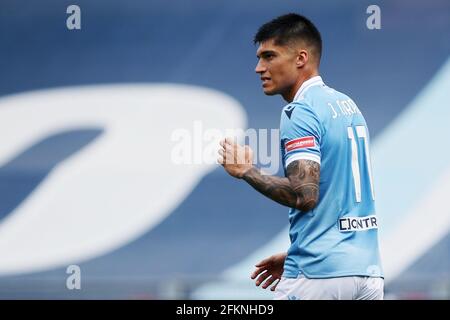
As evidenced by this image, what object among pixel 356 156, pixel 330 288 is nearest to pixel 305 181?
pixel 356 156

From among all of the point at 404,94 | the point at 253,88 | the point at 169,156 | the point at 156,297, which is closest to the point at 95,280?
the point at 156,297

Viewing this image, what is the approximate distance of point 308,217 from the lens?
3496mm

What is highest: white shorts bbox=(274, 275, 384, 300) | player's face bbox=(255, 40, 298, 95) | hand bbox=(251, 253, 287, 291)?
player's face bbox=(255, 40, 298, 95)

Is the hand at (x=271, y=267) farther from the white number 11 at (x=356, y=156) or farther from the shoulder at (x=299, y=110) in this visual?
the shoulder at (x=299, y=110)

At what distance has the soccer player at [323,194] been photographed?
11.3 feet

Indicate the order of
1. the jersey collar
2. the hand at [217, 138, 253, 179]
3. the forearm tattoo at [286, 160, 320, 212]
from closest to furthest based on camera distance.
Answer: the forearm tattoo at [286, 160, 320, 212] → the hand at [217, 138, 253, 179] → the jersey collar

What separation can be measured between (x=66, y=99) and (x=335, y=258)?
8.55ft

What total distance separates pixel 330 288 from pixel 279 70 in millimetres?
859

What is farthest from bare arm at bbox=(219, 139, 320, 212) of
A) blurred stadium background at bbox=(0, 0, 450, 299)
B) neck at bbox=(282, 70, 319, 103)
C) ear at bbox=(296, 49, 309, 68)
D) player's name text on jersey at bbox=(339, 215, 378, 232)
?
blurred stadium background at bbox=(0, 0, 450, 299)

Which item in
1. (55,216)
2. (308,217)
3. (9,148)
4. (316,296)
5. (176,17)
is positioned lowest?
(316,296)

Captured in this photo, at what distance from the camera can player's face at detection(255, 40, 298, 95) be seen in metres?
3.72

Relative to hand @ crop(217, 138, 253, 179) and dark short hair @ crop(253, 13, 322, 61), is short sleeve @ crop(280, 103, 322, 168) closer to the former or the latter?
hand @ crop(217, 138, 253, 179)

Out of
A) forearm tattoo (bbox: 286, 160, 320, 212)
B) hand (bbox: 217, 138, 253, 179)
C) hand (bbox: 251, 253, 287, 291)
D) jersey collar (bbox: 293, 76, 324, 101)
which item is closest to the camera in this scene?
forearm tattoo (bbox: 286, 160, 320, 212)

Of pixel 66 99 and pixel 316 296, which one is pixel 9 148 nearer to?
pixel 66 99
